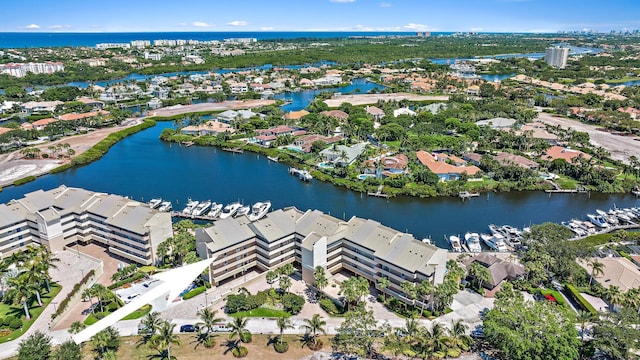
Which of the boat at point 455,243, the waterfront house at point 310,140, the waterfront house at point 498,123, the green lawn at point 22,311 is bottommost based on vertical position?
the boat at point 455,243

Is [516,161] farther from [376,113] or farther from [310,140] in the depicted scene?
[376,113]

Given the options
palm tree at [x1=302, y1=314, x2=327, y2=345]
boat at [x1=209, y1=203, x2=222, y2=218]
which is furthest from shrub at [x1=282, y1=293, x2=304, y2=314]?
boat at [x1=209, y1=203, x2=222, y2=218]

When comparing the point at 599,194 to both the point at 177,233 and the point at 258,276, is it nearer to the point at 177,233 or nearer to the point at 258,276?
the point at 258,276

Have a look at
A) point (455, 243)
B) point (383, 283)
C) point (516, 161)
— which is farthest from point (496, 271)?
point (516, 161)

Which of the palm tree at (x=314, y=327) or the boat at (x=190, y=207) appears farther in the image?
the boat at (x=190, y=207)

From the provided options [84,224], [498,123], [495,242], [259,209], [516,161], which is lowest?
[495,242]

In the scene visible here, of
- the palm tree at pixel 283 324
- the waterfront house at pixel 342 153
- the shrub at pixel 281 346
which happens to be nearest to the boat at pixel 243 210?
the waterfront house at pixel 342 153

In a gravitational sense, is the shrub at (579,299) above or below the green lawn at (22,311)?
above

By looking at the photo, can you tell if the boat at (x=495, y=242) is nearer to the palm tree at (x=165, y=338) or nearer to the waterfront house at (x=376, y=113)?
the palm tree at (x=165, y=338)
